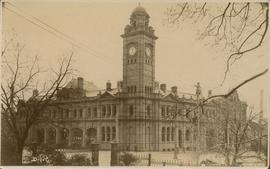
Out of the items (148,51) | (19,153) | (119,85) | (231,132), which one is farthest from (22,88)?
(231,132)

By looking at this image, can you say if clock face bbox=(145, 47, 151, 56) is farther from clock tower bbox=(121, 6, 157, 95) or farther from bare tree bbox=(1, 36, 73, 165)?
bare tree bbox=(1, 36, 73, 165)

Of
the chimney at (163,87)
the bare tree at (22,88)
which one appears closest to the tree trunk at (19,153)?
the bare tree at (22,88)

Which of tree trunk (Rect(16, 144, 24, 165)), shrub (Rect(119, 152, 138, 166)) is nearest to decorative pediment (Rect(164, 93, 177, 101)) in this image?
shrub (Rect(119, 152, 138, 166))

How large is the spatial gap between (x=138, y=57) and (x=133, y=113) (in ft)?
1.17

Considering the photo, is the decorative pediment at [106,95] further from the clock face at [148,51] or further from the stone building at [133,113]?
the clock face at [148,51]

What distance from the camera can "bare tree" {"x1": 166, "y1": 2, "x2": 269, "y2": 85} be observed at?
3.92 metres

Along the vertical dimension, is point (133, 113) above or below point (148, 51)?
below

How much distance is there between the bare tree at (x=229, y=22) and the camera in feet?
12.9

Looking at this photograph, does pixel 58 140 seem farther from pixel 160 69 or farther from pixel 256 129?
pixel 256 129

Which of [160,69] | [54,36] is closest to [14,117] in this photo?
[54,36]

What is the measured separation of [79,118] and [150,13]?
81 centimetres

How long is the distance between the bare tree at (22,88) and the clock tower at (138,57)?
36 centimetres

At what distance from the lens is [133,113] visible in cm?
401

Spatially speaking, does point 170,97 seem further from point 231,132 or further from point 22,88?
point 22,88
